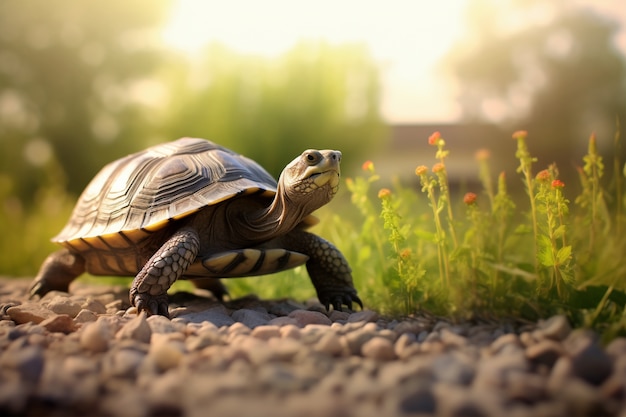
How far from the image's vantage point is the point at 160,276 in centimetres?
222

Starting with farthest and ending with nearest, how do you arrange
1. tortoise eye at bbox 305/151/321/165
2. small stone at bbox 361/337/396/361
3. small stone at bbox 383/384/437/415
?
tortoise eye at bbox 305/151/321/165 → small stone at bbox 361/337/396/361 → small stone at bbox 383/384/437/415

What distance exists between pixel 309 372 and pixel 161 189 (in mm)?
1532

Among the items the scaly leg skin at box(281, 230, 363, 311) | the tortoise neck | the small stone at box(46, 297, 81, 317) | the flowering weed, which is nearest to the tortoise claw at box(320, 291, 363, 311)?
the scaly leg skin at box(281, 230, 363, 311)

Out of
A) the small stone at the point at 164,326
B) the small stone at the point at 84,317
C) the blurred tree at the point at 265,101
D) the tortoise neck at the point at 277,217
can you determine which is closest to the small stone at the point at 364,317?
the tortoise neck at the point at 277,217

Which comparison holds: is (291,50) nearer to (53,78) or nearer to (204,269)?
(53,78)

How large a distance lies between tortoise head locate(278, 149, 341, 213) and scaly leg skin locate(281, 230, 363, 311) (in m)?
0.39

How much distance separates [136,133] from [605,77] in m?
11.2

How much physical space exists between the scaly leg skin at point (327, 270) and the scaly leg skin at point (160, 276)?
64 cm

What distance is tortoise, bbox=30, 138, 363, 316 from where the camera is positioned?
2.25m

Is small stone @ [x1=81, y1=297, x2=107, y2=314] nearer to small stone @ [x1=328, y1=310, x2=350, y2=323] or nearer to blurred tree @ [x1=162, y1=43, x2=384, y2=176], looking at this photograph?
small stone @ [x1=328, y1=310, x2=350, y2=323]

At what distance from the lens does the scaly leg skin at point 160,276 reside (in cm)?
222

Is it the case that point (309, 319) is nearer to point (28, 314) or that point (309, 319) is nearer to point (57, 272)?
point (28, 314)

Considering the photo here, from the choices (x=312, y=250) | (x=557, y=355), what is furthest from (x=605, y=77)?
(x=557, y=355)

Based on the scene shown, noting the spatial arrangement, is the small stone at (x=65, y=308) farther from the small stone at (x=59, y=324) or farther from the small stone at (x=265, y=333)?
the small stone at (x=265, y=333)
